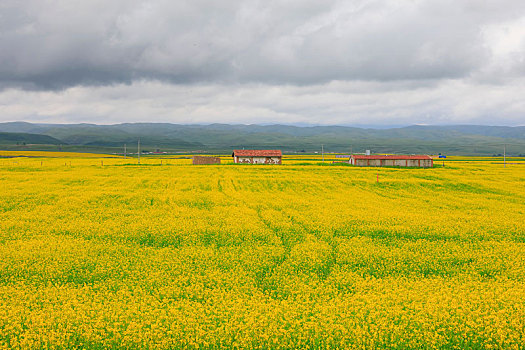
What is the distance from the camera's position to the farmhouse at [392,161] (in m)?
82.4

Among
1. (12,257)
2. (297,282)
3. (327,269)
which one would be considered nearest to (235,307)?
(297,282)

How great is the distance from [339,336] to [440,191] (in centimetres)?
4072

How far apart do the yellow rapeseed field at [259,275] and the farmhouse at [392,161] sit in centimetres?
4763

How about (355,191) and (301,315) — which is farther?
(355,191)

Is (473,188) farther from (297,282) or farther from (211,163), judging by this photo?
(211,163)

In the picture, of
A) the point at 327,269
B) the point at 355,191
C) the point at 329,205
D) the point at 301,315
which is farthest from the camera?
the point at 355,191

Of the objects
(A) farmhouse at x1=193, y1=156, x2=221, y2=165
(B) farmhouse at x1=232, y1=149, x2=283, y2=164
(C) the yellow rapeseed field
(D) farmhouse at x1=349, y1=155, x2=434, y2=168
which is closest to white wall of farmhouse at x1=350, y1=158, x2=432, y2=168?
(D) farmhouse at x1=349, y1=155, x2=434, y2=168

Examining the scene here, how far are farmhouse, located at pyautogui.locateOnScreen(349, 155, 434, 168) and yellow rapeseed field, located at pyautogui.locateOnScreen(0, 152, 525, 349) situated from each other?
47.6 meters

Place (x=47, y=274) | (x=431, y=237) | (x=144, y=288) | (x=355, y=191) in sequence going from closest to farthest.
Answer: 1. (x=144, y=288)
2. (x=47, y=274)
3. (x=431, y=237)
4. (x=355, y=191)

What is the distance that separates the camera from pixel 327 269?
56.4 ft

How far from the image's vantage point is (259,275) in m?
16.2

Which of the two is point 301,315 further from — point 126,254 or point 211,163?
point 211,163

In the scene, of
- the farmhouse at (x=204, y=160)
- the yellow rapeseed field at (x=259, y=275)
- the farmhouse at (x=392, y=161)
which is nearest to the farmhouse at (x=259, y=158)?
the farmhouse at (x=204, y=160)

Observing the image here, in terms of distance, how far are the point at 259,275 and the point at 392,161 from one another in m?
75.6
